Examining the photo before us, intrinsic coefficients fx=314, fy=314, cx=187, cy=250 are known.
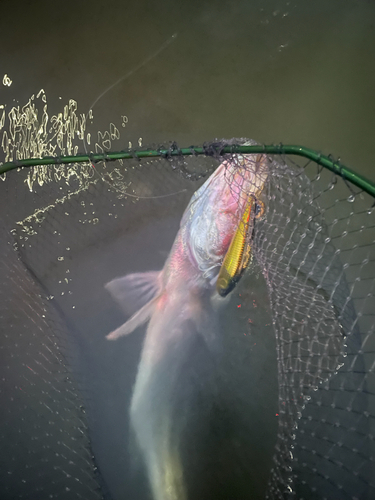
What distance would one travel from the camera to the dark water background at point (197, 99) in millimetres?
1189

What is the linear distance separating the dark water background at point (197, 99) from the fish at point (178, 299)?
0.18 feet

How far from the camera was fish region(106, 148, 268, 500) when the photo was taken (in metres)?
1.10

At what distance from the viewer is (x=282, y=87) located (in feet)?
4.68

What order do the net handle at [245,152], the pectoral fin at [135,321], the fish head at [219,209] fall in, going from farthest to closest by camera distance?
the pectoral fin at [135,321]
the fish head at [219,209]
the net handle at [245,152]

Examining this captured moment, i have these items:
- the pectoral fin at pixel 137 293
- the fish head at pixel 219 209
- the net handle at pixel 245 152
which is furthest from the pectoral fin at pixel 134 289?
the net handle at pixel 245 152

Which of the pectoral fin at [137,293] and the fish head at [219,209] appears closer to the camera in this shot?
the fish head at [219,209]

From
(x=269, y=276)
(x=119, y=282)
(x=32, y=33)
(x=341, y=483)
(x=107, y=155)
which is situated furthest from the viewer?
(x=32, y=33)

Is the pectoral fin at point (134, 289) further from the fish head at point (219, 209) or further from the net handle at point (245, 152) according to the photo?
the net handle at point (245, 152)

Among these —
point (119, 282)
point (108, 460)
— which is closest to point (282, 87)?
point (119, 282)

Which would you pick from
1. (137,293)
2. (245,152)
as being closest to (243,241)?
(245,152)

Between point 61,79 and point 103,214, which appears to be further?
point 61,79

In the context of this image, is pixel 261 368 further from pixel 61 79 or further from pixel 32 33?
pixel 32 33

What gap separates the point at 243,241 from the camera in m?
1.06

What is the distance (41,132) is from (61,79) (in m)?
0.30
